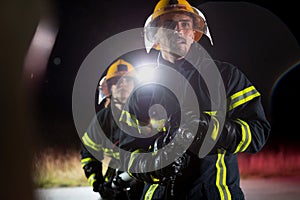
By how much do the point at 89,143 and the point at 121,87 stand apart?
31 cm

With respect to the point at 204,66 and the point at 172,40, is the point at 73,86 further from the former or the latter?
the point at 204,66

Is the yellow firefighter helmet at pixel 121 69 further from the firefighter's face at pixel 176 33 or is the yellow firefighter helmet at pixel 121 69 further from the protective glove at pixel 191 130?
the protective glove at pixel 191 130

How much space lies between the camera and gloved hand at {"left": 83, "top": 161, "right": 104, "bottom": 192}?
1.60m

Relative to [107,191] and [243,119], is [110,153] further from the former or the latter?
[243,119]

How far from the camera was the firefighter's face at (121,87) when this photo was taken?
1.64m

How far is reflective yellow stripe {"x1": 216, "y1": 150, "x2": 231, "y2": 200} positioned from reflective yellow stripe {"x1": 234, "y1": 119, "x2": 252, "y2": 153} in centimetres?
5

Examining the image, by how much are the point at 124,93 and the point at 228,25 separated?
0.56 metres

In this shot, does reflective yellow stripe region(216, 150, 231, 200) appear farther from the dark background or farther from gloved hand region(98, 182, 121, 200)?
gloved hand region(98, 182, 121, 200)

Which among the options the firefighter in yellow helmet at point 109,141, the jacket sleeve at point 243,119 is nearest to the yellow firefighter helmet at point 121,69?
the firefighter in yellow helmet at point 109,141

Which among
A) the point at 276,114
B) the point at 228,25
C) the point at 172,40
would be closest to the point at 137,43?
the point at 172,40

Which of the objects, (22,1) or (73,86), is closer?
(22,1)

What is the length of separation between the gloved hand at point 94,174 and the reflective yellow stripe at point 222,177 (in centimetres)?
68

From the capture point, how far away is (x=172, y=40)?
1.29m

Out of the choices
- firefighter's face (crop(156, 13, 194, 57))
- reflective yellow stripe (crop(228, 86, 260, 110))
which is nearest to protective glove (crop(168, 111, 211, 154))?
reflective yellow stripe (crop(228, 86, 260, 110))
